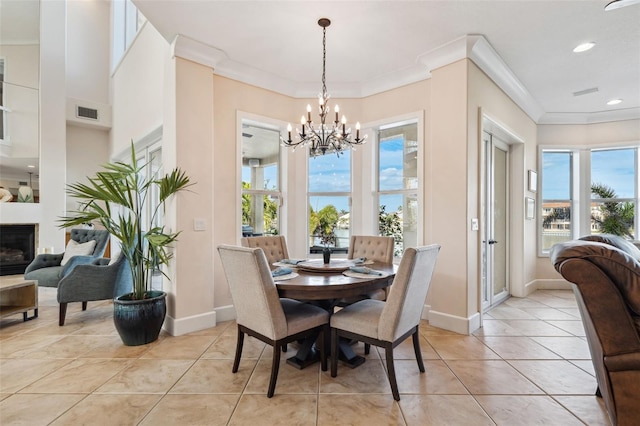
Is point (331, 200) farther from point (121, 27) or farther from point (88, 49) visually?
point (88, 49)

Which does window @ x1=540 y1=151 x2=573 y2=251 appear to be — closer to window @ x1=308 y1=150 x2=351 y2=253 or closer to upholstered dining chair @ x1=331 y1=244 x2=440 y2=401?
window @ x1=308 y1=150 x2=351 y2=253

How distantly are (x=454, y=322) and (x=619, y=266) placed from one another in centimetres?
177

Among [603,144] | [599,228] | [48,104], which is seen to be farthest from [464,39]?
[48,104]

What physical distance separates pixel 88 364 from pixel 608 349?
3595mm

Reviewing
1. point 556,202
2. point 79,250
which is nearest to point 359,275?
point 79,250

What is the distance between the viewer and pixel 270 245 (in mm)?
3273

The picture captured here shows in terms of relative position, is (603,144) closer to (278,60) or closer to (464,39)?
(464,39)

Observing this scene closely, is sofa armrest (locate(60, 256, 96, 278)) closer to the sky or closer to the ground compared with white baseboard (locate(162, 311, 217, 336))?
closer to the sky

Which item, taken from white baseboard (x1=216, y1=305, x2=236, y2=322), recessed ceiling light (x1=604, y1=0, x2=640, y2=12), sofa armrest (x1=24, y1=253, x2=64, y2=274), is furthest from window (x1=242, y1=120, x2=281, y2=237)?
recessed ceiling light (x1=604, y1=0, x2=640, y2=12)

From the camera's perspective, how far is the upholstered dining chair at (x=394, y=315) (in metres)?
1.93

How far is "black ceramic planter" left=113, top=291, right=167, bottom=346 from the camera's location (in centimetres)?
269

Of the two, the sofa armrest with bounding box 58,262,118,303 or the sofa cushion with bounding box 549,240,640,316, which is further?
the sofa armrest with bounding box 58,262,118,303

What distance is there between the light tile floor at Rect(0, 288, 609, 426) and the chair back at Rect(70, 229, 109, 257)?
1.28 meters

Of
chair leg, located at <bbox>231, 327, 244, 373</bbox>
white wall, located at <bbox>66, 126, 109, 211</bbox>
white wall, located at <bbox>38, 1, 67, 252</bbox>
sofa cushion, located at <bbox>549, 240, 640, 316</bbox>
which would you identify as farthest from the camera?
white wall, located at <bbox>66, 126, 109, 211</bbox>
